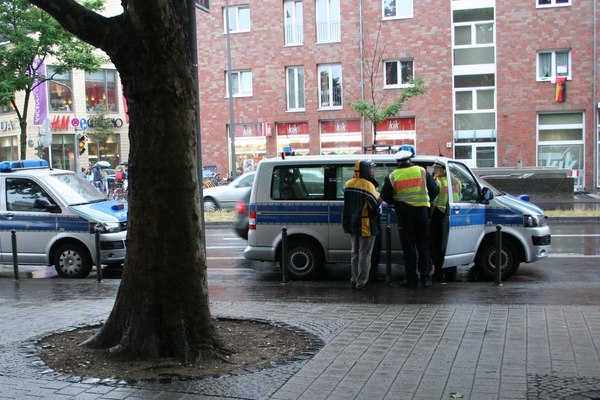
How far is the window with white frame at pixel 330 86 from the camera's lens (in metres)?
33.1

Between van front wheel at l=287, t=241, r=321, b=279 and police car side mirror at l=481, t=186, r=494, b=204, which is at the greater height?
police car side mirror at l=481, t=186, r=494, b=204

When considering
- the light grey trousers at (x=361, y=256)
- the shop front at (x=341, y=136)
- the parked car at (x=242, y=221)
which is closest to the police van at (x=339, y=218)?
the light grey trousers at (x=361, y=256)

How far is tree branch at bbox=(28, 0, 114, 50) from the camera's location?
554 cm

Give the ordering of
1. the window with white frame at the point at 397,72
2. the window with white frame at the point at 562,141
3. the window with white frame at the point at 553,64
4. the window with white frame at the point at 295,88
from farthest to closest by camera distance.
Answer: the window with white frame at the point at 295,88
the window with white frame at the point at 397,72
the window with white frame at the point at 562,141
the window with white frame at the point at 553,64

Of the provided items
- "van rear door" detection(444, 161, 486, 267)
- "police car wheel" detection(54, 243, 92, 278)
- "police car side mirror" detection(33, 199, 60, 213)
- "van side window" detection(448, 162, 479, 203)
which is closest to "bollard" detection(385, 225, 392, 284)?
"van rear door" detection(444, 161, 486, 267)

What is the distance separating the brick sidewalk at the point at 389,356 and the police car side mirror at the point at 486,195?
2591 millimetres

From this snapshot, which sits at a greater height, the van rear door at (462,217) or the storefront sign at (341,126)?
the storefront sign at (341,126)

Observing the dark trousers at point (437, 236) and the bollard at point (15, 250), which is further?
the bollard at point (15, 250)

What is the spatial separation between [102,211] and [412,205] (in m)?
5.68

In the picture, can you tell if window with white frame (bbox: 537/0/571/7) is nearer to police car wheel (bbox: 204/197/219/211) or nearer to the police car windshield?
police car wheel (bbox: 204/197/219/211)

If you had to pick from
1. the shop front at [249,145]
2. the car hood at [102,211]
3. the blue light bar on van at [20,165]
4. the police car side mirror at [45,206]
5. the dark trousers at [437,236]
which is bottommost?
the dark trousers at [437,236]

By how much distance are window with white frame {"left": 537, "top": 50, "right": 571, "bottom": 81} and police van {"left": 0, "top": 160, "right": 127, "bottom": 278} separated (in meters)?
24.7

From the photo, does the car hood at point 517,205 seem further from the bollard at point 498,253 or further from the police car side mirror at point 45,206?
the police car side mirror at point 45,206

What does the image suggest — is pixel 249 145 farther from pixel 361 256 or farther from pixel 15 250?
pixel 361 256
